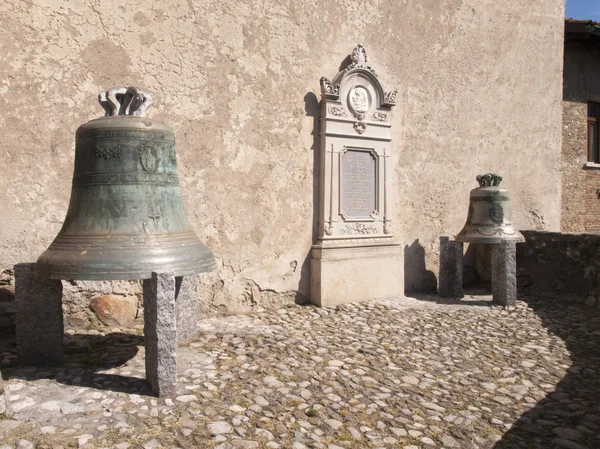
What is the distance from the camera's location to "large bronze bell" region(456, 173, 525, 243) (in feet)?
20.1

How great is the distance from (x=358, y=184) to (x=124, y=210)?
11.2 ft

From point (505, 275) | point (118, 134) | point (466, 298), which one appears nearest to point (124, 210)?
point (118, 134)

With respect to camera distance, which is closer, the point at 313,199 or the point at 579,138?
the point at 313,199

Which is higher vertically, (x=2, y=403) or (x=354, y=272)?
(x=354, y=272)

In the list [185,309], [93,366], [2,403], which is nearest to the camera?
[2,403]

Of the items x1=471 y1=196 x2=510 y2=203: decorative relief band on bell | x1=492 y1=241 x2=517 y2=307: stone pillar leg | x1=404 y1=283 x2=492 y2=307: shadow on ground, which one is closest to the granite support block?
x1=404 y1=283 x2=492 y2=307: shadow on ground

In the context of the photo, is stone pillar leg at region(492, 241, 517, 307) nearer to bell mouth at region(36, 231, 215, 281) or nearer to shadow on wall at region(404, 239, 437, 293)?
shadow on wall at region(404, 239, 437, 293)

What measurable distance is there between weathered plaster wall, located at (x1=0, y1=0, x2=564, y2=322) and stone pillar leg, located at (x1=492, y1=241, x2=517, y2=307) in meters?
1.04

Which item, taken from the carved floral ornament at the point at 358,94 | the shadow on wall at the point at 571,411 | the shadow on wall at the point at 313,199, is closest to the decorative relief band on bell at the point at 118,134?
the shadow on wall at the point at 571,411

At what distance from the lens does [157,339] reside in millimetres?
3117

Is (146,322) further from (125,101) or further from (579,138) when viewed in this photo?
(579,138)

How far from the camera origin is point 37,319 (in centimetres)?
350

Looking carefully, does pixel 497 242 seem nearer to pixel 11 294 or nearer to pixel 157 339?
pixel 157 339

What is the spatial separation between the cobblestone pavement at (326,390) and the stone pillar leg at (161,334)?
11 centimetres
